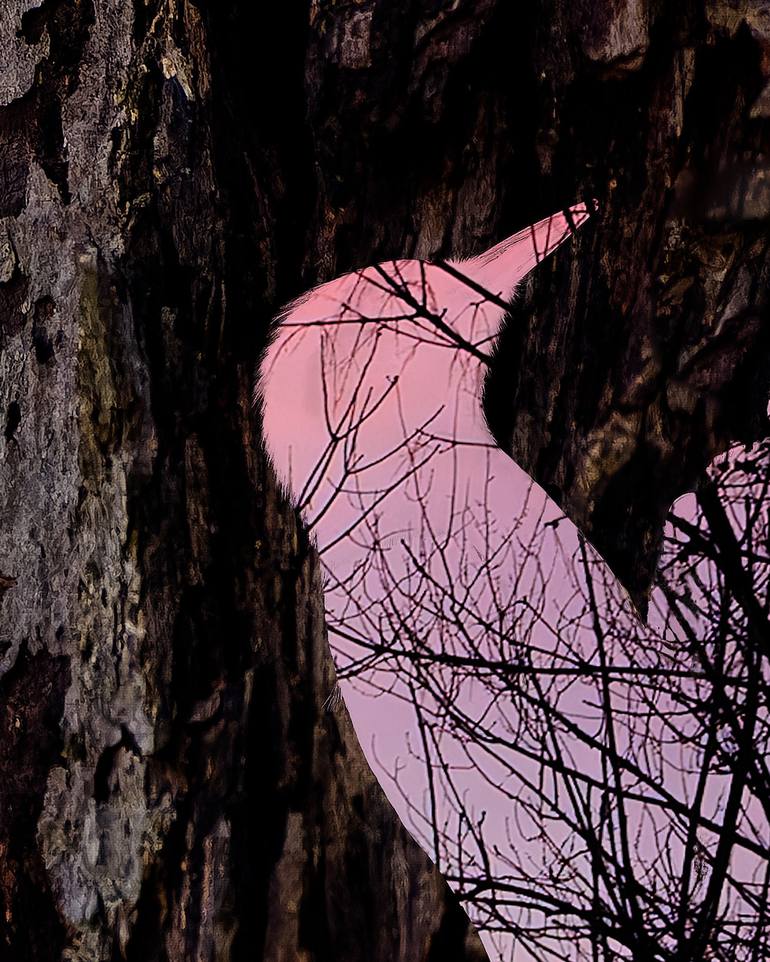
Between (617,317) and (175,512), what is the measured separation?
50 cm

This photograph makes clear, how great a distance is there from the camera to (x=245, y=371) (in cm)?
100

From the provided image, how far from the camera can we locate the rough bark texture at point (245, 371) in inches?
36.7

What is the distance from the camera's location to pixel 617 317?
100 centimetres

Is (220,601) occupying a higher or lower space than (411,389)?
lower

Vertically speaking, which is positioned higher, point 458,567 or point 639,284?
point 639,284

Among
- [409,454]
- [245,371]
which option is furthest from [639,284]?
[245,371]

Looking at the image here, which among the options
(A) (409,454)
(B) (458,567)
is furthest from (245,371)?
(B) (458,567)

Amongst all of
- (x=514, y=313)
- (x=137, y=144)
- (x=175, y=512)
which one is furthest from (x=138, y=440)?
(x=514, y=313)

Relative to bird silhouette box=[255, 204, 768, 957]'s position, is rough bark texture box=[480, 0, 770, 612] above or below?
above

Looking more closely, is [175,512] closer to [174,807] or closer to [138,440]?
[138,440]

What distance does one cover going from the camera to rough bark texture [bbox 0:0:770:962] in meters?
0.93

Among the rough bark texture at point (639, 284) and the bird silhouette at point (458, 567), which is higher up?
the rough bark texture at point (639, 284)

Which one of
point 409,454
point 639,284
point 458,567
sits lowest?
point 458,567

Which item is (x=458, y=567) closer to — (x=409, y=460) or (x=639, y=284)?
(x=409, y=460)
